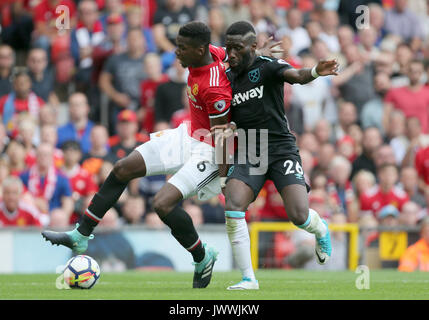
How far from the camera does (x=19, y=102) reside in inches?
632

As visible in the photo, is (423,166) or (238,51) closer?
(238,51)

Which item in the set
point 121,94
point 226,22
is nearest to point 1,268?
point 121,94

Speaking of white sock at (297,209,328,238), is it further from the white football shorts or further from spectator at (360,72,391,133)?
spectator at (360,72,391,133)

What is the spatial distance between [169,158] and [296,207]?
4.66 ft

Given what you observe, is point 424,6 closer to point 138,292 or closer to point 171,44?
point 171,44

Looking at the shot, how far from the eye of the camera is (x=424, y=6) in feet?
68.5

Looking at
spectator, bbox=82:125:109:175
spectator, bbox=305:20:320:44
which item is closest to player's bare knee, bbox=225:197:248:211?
spectator, bbox=82:125:109:175

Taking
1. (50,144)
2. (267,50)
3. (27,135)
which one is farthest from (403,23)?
(267,50)

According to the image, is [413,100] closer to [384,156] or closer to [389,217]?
[384,156]

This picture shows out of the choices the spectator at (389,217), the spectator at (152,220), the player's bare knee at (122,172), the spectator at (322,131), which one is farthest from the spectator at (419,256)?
the player's bare knee at (122,172)

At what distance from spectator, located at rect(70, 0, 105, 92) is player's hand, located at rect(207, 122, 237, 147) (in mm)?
7892

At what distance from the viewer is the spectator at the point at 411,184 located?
15797mm

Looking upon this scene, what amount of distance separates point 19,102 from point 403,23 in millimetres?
8449

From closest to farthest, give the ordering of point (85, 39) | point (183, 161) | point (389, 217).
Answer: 1. point (183, 161)
2. point (389, 217)
3. point (85, 39)
